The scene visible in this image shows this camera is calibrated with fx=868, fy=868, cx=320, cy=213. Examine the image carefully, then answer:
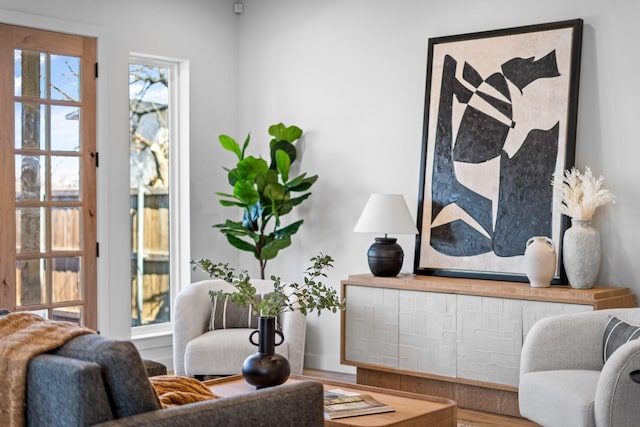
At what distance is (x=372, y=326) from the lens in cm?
542

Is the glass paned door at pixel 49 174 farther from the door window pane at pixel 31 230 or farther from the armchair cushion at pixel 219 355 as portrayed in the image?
the armchair cushion at pixel 219 355

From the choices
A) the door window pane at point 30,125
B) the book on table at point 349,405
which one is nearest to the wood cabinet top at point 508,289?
the book on table at point 349,405

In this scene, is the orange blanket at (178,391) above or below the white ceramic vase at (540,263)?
below

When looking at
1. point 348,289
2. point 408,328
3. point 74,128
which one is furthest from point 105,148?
point 408,328

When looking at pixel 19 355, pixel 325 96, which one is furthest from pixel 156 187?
pixel 19 355

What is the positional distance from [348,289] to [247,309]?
658 millimetres

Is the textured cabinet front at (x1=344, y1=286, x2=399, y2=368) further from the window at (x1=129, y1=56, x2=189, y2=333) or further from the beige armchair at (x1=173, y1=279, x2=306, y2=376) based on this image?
the window at (x1=129, y1=56, x2=189, y2=333)

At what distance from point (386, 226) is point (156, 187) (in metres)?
2.02

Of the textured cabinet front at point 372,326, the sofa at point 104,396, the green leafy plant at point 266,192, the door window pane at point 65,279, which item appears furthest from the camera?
the green leafy plant at point 266,192

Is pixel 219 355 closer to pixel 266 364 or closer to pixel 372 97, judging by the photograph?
pixel 266 364

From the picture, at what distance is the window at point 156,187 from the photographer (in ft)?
20.9

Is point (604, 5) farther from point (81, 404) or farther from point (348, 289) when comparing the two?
point (81, 404)

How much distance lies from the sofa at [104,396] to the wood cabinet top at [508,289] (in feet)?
8.41

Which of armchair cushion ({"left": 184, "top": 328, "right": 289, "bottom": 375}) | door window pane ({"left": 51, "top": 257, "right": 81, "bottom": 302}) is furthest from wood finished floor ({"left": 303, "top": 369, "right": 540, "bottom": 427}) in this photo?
door window pane ({"left": 51, "top": 257, "right": 81, "bottom": 302})
